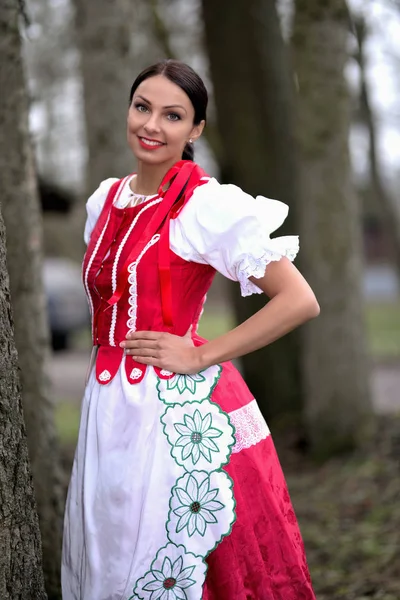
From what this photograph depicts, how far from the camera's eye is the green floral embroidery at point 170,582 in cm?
232

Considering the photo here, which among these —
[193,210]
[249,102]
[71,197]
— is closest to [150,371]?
[193,210]

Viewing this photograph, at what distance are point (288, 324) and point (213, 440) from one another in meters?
0.37

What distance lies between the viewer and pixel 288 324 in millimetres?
2346

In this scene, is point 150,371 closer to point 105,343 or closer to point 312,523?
point 105,343

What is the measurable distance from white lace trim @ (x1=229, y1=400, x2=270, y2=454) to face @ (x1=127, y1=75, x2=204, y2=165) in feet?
2.45

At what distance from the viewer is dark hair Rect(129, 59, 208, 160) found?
2443 millimetres

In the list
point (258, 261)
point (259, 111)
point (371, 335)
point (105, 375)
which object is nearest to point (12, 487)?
point (105, 375)

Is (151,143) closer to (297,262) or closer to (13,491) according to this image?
(13,491)

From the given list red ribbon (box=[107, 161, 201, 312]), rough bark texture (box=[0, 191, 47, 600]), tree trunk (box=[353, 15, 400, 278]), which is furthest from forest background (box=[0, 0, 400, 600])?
tree trunk (box=[353, 15, 400, 278])

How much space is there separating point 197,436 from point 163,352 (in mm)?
244

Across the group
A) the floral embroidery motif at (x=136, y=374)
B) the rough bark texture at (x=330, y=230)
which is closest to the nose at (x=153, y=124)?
the floral embroidery motif at (x=136, y=374)

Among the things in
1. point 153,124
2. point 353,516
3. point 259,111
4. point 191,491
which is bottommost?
point 353,516

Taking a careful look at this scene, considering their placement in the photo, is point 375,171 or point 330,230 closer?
point 330,230

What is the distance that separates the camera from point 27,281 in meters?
3.36
